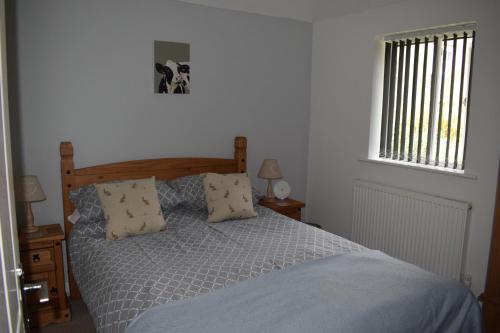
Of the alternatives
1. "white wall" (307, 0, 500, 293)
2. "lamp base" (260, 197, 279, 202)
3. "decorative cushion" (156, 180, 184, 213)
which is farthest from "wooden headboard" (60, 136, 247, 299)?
"white wall" (307, 0, 500, 293)

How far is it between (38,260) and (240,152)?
187 centimetres

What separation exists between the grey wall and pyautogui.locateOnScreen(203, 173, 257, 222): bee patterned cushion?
52 cm

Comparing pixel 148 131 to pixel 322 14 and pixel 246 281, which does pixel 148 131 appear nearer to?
pixel 246 281

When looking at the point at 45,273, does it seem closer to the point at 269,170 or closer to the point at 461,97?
the point at 269,170

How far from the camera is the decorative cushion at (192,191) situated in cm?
324

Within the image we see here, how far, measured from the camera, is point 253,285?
1.97 m

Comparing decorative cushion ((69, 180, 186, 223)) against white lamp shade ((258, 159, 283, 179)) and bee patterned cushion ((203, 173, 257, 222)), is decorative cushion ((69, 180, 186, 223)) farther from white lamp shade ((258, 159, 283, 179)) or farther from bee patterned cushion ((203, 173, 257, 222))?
white lamp shade ((258, 159, 283, 179))

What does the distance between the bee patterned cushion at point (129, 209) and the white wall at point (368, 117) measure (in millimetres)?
1927

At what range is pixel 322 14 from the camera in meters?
3.95

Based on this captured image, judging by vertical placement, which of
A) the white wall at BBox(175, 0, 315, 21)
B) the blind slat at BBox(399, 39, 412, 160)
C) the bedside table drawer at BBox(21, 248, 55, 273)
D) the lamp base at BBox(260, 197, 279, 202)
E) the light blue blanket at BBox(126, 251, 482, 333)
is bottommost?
the bedside table drawer at BBox(21, 248, 55, 273)

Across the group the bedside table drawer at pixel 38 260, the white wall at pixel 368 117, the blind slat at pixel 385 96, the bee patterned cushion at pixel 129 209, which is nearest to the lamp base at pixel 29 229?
the bedside table drawer at pixel 38 260

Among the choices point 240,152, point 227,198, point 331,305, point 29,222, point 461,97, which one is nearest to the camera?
point 331,305

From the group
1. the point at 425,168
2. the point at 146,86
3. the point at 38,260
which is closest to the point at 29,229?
the point at 38,260

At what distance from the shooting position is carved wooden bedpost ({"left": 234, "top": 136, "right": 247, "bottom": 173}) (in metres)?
3.74
